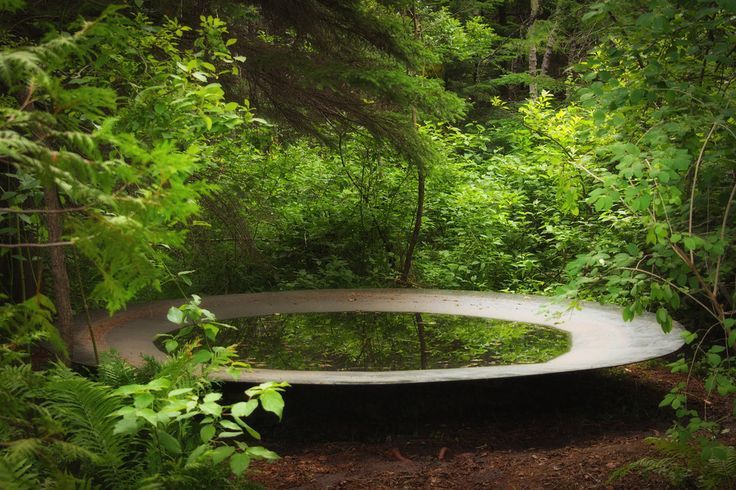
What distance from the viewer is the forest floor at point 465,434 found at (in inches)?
155

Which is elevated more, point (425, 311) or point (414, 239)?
point (414, 239)

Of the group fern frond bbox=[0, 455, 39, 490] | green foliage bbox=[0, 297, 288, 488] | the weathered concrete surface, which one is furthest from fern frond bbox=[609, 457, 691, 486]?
fern frond bbox=[0, 455, 39, 490]

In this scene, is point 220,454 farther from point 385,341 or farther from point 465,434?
point 385,341

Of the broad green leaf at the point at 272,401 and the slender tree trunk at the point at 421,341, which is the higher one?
the broad green leaf at the point at 272,401

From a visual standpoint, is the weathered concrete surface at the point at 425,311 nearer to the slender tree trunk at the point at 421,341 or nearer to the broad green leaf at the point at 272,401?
the slender tree trunk at the point at 421,341

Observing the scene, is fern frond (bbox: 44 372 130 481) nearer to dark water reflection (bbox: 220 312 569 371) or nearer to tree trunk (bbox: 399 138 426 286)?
dark water reflection (bbox: 220 312 569 371)

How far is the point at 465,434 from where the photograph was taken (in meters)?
4.70

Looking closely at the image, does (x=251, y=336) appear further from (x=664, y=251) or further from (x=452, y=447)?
(x=664, y=251)

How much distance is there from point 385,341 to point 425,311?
1228 mm

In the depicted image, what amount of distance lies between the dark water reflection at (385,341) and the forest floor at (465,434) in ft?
1.27

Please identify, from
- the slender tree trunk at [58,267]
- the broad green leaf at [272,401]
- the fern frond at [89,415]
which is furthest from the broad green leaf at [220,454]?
the slender tree trunk at [58,267]

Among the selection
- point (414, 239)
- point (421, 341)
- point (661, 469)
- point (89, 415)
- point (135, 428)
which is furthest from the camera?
point (414, 239)

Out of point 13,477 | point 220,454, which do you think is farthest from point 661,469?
point 13,477

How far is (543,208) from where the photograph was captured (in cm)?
1044
